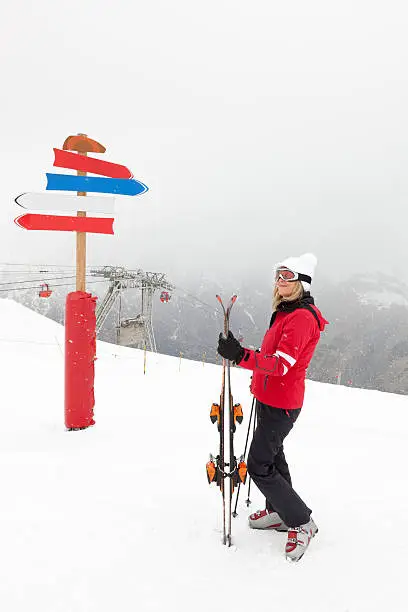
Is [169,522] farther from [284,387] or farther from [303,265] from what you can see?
[303,265]

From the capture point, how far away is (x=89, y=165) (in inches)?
205

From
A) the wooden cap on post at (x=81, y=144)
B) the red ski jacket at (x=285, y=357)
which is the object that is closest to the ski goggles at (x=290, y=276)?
the red ski jacket at (x=285, y=357)

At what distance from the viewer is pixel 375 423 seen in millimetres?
8023

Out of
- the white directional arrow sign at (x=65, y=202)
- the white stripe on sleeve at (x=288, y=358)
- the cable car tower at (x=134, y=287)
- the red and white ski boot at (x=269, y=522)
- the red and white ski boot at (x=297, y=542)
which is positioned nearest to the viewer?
the white stripe on sleeve at (x=288, y=358)

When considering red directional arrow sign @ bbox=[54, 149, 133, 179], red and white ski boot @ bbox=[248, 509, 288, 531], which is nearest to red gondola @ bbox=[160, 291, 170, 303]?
red directional arrow sign @ bbox=[54, 149, 133, 179]

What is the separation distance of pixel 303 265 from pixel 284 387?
99 cm

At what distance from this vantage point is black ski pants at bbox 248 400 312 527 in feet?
9.73

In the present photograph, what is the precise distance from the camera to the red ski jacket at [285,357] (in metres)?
2.76

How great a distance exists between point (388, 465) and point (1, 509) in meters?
4.48

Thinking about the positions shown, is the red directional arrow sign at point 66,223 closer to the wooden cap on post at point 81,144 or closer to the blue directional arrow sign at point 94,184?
the blue directional arrow sign at point 94,184

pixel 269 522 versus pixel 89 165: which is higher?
pixel 89 165

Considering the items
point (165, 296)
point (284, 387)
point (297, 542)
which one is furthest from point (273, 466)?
point (165, 296)

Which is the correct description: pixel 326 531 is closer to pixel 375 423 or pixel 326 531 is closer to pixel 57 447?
pixel 57 447

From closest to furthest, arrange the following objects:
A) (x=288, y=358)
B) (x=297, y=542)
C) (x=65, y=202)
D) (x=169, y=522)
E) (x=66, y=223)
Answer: (x=288, y=358), (x=297, y=542), (x=169, y=522), (x=65, y=202), (x=66, y=223)
